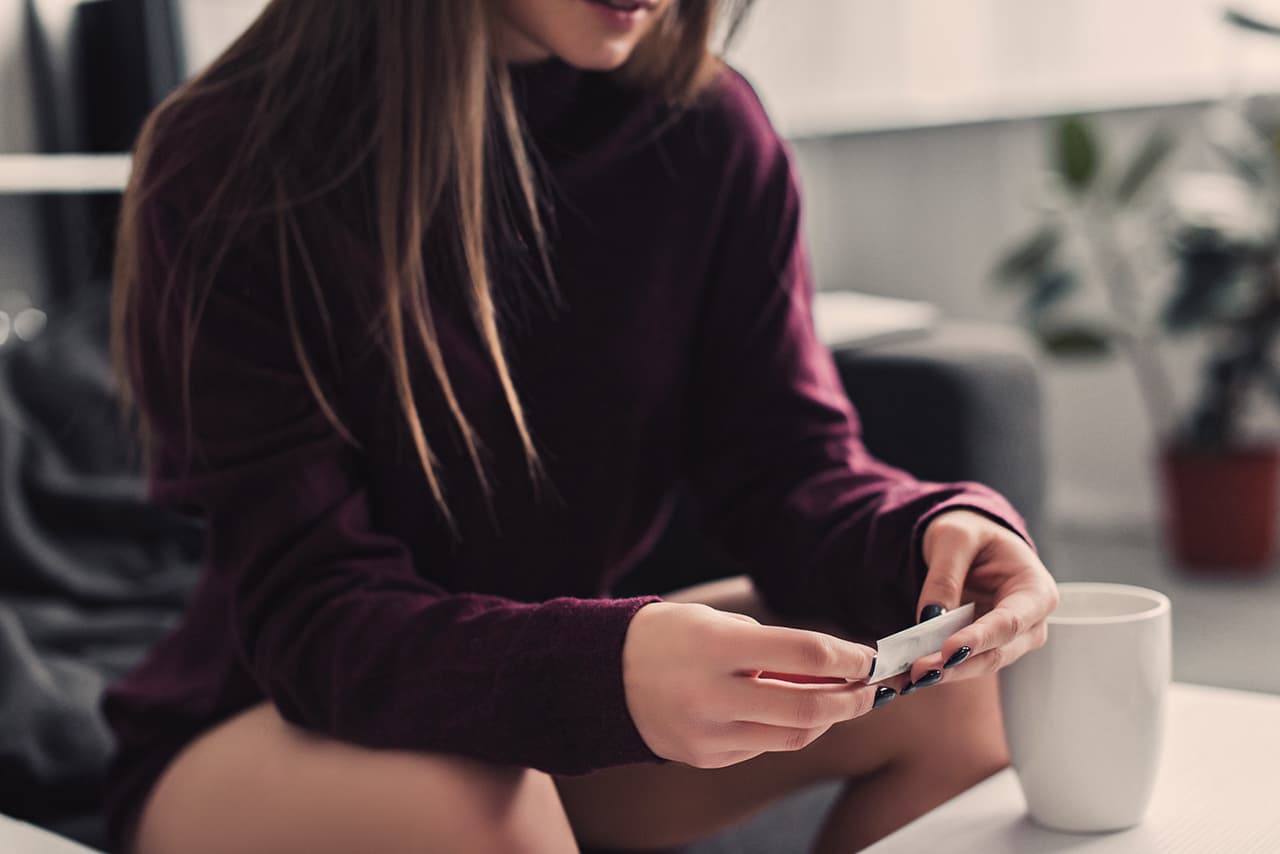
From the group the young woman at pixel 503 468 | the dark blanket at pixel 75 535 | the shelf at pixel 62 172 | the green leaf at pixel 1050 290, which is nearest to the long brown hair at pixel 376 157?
the young woman at pixel 503 468

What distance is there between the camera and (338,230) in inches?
29.5

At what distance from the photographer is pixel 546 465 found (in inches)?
32.7

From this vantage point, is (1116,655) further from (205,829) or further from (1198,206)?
(1198,206)

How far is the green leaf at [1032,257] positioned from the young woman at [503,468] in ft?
5.65

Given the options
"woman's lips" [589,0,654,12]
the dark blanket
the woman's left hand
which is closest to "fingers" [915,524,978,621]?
the woman's left hand

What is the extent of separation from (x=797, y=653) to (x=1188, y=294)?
2.04 m

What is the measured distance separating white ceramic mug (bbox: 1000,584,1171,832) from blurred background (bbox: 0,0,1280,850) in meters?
0.92

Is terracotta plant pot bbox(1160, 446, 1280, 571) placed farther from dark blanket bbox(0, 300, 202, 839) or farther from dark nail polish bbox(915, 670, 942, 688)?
dark nail polish bbox(915, 670, 942, 688)

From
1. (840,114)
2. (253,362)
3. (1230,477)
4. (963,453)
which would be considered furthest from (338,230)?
(840,114)

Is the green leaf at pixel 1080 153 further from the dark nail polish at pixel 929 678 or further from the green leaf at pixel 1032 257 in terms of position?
the dark nail polish at pixel 929 678

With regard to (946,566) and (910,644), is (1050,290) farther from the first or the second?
(910,644)

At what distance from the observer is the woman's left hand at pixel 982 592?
544 mm

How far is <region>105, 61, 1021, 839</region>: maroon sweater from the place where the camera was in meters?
0.61

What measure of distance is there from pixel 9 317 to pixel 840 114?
1.97 m
